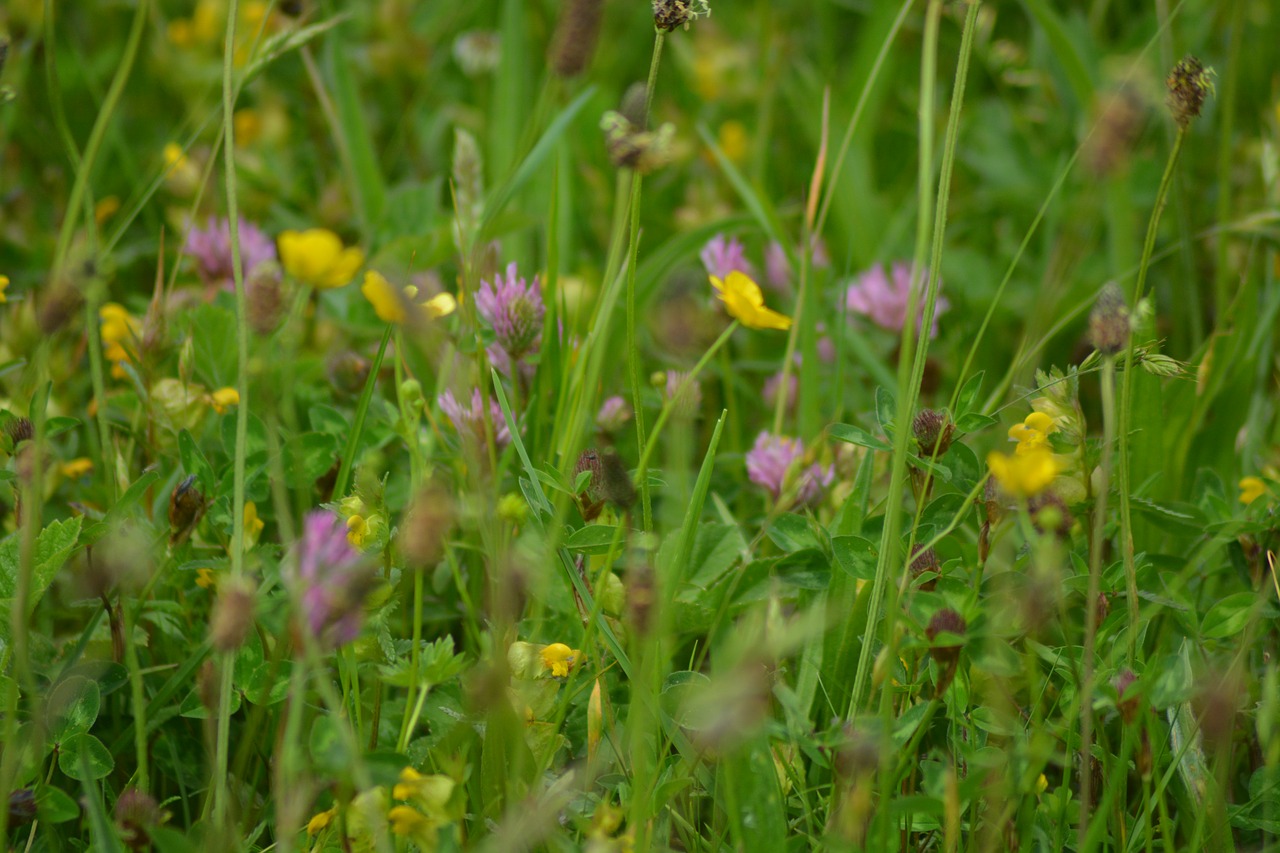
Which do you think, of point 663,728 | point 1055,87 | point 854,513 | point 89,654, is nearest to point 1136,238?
point 1055,87

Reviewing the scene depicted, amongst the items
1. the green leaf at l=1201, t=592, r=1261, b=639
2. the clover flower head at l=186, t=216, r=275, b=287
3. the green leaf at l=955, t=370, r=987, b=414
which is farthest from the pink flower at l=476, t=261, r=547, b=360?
the green leaf at l=1201, t=592, r=1261, b=639

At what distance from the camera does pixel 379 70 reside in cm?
246

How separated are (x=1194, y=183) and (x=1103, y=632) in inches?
56.8

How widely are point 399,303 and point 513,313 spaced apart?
442 mm

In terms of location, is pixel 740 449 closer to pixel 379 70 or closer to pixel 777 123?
pixel 777 123

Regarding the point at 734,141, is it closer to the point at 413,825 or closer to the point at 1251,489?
the point at 1251,489

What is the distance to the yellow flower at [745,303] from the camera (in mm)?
1017

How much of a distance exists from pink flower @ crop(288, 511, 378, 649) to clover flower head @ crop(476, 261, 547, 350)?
44 centimetres

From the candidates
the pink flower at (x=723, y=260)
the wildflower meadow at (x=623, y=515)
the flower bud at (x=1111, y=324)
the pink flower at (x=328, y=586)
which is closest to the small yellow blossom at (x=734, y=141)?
the wildflower meadow at (x=623, y=515)

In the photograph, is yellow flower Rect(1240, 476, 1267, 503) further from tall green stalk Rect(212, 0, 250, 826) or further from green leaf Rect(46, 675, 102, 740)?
green leaf Rect(46, 675, 102, 740)

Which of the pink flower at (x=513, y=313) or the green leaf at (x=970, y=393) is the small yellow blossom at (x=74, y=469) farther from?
the green leaf at (x=970, y=393)

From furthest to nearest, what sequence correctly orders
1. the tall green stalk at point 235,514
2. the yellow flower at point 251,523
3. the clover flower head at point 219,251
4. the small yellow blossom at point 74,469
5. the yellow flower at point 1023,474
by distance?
the clover flower head at point 219,251 < the small yellow blossom at point 74,469 < the yellow flower at point 251,523 < the tall green stalk at point 235,514 < the yellow flower at point 1023,474

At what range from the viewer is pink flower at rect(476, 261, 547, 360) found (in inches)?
47.2

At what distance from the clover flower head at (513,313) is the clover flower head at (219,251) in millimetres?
569
